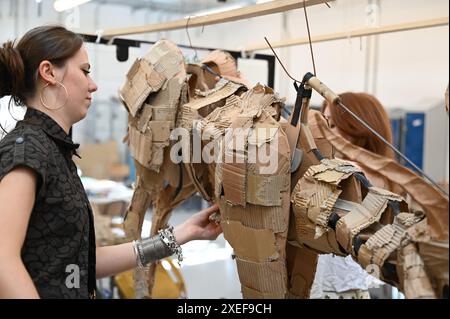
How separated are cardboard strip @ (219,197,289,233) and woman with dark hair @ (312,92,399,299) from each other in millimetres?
230

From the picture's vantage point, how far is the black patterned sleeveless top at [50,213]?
91cm

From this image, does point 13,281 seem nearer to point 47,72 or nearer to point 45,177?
point 45,177

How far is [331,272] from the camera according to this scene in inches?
72.6

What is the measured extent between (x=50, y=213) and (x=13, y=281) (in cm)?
14

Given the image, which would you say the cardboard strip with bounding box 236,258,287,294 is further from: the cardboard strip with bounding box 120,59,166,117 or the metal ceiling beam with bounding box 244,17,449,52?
the metal ceiling beam with bounding box 244,17,449,52

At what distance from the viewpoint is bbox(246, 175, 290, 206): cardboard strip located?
1165 millimetres

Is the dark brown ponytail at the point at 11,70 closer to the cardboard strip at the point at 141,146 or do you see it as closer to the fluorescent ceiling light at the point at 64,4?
the cardboard strip at the point at 141,146

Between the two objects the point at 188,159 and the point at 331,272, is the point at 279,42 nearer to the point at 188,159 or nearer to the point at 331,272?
the point at 188,159

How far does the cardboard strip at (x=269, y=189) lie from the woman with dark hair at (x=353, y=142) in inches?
8.3

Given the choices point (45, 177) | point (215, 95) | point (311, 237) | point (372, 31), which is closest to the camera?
point (45, 177)

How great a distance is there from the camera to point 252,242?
47.3 inches

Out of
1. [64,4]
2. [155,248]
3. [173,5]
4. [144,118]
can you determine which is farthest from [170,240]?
[173,5]
